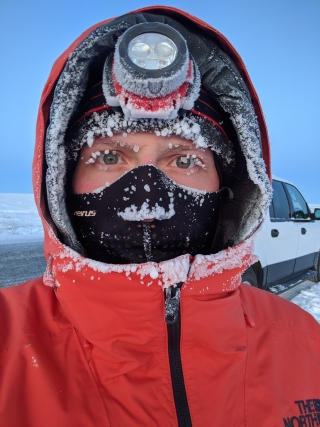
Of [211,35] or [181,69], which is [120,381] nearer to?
[181,69]

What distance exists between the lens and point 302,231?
5.46m

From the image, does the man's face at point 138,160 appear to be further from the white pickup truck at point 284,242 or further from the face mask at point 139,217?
the white pickup truck at point 284,242

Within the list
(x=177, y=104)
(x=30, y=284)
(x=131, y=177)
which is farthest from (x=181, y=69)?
(x=30, y=284)

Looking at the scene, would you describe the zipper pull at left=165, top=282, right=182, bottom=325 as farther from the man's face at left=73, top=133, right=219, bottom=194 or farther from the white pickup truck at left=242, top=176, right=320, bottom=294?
the white pickup truck at left=242, top=176, right=320, bottom=294

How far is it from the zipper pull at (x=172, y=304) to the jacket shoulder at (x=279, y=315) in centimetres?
53

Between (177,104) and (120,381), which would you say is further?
(177,104)

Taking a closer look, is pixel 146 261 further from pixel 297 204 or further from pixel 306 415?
pixel 297 204

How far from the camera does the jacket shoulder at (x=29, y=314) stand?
118 centimetres

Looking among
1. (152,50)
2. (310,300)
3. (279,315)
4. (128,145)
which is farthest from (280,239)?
(152,50)

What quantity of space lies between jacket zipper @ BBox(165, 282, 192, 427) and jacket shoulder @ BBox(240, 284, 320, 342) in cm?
51

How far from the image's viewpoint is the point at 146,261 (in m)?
1.32

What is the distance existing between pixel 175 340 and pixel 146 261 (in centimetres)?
33

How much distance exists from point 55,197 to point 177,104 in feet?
2.05

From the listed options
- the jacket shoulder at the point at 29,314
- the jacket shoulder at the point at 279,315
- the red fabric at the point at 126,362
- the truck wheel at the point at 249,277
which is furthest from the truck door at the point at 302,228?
the jacket shoulder at the point at 29,314
